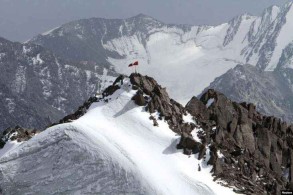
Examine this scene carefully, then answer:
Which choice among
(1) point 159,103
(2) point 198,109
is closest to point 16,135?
(1) point 159,103

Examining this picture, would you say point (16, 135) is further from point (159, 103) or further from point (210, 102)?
point (210, 102)

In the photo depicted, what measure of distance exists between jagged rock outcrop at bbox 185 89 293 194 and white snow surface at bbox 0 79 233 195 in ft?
14.2

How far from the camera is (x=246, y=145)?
115m

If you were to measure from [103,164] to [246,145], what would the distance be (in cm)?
3356

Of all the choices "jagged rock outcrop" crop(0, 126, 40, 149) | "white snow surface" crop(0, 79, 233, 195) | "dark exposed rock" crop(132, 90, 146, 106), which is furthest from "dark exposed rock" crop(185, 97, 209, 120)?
"jagged rock outcrop" crop(0, 126, 40, 149)

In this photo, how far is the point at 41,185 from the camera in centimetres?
9631

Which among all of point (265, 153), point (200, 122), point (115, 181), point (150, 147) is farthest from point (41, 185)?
point (265, 153)

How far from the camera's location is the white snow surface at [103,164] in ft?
309

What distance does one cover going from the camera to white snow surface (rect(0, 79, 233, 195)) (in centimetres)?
9425

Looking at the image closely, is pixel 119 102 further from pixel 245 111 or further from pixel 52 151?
pixel 245 111

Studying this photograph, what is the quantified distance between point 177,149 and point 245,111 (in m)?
28.8

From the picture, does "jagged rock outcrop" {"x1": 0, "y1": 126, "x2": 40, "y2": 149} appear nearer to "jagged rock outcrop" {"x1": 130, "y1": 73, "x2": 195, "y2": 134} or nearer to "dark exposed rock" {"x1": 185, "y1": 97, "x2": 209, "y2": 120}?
"jagged rock outcrop" {"x1": 130, "y1": 73, "x2": 195, "y2": 134}

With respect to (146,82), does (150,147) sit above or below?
below

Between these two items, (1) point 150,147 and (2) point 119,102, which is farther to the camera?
(2) point 119,102
